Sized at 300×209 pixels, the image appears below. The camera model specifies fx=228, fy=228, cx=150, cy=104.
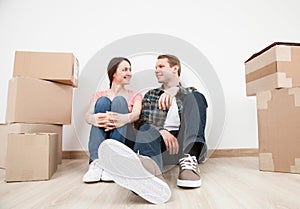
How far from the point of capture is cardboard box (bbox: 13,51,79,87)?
102cm

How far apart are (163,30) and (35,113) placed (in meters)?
0.94

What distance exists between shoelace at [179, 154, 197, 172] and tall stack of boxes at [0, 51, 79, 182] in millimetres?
491

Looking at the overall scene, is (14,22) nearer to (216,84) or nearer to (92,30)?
(92,30)

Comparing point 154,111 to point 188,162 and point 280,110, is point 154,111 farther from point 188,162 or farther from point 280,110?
point 280,110

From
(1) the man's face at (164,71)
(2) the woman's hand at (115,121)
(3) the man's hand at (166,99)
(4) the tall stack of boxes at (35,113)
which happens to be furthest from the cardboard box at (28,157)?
(1) the man's face at (164,71)

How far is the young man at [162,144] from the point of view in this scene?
1.84 feet

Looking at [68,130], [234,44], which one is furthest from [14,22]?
[234,44]

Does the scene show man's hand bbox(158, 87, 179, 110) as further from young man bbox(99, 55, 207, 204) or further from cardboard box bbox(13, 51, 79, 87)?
cardboard box bbox(13, 51, 79, 87)

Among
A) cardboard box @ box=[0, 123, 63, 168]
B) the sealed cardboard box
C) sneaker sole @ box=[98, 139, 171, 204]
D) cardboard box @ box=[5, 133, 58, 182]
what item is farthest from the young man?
the sealed cardboard box

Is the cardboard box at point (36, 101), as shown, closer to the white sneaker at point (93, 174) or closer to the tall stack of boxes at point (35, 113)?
the tall stack of boxes at point (35, 113)

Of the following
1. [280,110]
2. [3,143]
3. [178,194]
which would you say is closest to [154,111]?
[178,194]

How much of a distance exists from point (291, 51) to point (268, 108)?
10.2 inches

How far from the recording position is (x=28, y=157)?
83 cm

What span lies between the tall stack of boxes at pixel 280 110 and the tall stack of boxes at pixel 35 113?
0.89 meters
